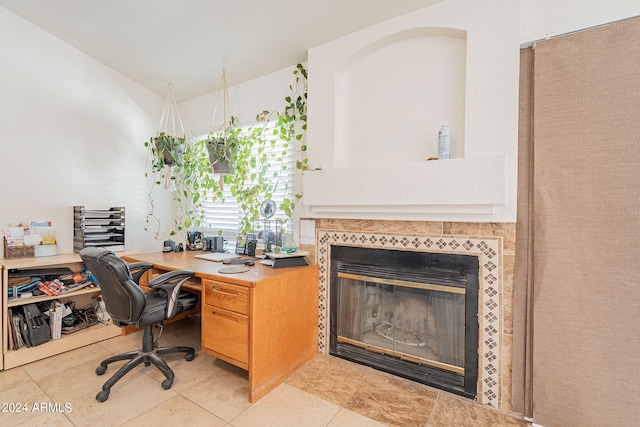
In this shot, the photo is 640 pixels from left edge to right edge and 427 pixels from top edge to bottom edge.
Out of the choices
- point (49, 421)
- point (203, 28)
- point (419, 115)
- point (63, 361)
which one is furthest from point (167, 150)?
point (419, 115)

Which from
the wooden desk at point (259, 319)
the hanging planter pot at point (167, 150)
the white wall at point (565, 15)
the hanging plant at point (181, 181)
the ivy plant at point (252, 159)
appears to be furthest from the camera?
the hanging plant at point (181, 181)

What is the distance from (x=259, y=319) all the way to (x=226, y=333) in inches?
11.2

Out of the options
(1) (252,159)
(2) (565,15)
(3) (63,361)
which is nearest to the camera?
(2) (565,15)

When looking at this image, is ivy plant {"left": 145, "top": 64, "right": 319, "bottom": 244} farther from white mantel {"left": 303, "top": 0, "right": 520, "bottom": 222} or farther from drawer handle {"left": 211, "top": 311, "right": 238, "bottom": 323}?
drawer handle {"left": 211, "top": 311, "right": 238, "bottom": 323}

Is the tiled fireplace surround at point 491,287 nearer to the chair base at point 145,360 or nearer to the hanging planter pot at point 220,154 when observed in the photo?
the hanging planter pot at point 220,154

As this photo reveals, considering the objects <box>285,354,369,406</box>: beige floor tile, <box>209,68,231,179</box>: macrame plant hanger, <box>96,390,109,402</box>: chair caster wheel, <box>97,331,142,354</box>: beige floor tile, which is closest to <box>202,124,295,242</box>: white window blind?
<box>209,68,231,179</box>: macrame plant hanger

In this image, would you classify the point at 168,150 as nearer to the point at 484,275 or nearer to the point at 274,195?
the point at 274,195

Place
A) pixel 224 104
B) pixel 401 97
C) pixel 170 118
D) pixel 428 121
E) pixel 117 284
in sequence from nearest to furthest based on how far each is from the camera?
pixel 117 284, pixel 428 121, pixel 401 97, pixel 224 104, pixel 170 118

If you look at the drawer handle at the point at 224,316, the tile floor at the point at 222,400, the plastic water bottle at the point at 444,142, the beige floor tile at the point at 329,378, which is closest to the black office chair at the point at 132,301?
the tile floor at the point at 222,400

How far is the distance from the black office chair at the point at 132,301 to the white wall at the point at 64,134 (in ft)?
4.36

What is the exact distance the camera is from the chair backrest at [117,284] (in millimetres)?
1765

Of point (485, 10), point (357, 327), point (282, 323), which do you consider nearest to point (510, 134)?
point (485, 10)

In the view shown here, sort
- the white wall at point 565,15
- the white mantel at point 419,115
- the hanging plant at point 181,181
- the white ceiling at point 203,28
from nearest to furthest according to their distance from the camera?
the white wall at point 565,15 < the white mantel at point 419,115 < the white ceiling at point 203,28 < the hanging plant at point 181,181

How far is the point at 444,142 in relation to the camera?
1828 mm
